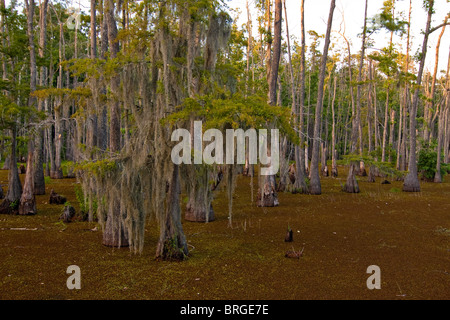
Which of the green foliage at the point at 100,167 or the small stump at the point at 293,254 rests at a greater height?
the green foliage at the point at 100,167

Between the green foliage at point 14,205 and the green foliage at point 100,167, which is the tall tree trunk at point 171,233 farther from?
the green foliage at point 14,205

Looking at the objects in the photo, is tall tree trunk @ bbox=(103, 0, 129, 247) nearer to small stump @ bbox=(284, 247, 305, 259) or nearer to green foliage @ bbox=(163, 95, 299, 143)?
green foliage @ bbox=(163, 95, 299, 143)

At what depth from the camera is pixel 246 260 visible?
7.50m

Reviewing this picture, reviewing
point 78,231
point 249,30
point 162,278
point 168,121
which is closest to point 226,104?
point 168,121

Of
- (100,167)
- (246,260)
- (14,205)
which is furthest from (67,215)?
(246,260)

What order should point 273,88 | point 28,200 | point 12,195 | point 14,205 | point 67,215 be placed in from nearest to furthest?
1. point 67,215
2. point 28,200
3. point 14,205
4. point 12,195
5. point 273,88

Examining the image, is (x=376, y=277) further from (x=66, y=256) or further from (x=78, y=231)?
(x=78, y=231)

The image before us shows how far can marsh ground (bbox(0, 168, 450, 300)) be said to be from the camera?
586 centimetres

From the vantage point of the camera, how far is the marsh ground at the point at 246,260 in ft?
19.2

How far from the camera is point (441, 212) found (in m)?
13.5

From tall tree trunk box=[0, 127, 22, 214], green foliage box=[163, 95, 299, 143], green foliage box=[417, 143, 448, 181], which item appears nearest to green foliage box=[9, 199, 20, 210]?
tall tree trunk box=[0, 127, 22, 214]

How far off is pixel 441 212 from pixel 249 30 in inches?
848

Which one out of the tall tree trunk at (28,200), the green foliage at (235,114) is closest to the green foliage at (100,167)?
the green foliage at (235,114)

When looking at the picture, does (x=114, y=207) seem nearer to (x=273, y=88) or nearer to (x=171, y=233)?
A: (x=171, y=233)
